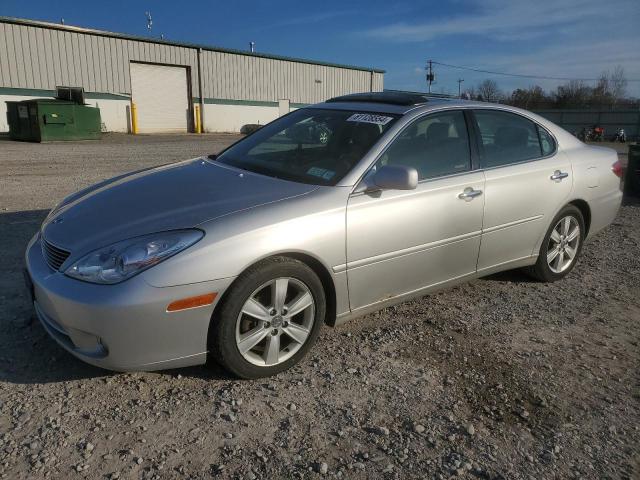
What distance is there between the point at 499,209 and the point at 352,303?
148 centimetres

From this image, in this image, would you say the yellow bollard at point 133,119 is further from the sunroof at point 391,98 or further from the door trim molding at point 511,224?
the door trim molding at point 511,224

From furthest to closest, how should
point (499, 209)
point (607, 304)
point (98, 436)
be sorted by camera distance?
point (607, 304) → point (499, 209) → point (98, 436)

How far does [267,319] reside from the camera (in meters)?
2.94

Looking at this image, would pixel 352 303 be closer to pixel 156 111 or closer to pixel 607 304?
pixel 607 304

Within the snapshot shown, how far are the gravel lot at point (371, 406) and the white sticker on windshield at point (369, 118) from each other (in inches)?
54.6

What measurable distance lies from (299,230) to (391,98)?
170cm

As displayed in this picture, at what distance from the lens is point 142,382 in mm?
2941

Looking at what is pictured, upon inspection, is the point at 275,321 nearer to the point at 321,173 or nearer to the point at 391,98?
the point at 321,173

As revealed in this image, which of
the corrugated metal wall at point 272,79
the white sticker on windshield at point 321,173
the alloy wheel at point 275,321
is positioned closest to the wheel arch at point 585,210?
the white sticker on windshield at point 321,173

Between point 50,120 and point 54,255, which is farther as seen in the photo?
point 50,120

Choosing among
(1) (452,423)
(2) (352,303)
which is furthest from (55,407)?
(1) (452,423)

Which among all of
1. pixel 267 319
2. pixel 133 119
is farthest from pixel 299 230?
pixel 133 119

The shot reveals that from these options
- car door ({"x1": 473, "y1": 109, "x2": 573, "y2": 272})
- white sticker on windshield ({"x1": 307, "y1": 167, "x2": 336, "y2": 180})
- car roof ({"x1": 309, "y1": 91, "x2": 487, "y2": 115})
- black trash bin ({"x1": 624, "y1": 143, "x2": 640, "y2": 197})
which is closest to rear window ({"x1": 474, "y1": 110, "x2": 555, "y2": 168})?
car door ({"x1": 473, "y1": 109, "x2": 573, "y2": 272})

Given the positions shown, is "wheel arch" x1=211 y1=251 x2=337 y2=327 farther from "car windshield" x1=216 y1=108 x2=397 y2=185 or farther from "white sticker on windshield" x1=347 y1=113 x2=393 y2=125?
"white sticker on windshield" x1=347 y1=113 x2=393 y2=125
